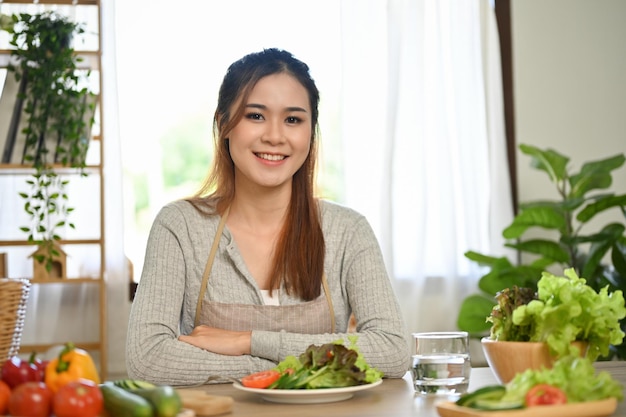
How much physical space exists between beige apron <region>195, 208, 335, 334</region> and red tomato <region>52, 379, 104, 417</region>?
1.00 m

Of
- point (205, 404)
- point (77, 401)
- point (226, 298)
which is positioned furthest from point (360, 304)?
point (77, 401)

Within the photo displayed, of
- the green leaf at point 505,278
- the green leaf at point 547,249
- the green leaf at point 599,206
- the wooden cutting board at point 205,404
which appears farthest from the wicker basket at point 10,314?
the green leaf at point 599,206

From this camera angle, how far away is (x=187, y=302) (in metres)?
2.39

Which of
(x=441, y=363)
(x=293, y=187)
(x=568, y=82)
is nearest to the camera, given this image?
(x=441, y=363)

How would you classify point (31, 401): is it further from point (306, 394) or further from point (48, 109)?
point (48, 109)

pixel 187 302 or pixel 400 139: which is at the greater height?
pixel 400 139

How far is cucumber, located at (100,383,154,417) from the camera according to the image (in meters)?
1.25

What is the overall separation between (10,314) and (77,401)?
72.3 inches

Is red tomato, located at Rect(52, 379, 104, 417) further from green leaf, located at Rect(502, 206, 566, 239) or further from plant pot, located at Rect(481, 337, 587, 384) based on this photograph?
green leaf, located at Rect(502, 206, 566, 239)

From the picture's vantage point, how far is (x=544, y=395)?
51.8 inches

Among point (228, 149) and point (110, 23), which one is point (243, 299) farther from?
point (110, 23)

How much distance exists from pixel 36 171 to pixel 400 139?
169 cm

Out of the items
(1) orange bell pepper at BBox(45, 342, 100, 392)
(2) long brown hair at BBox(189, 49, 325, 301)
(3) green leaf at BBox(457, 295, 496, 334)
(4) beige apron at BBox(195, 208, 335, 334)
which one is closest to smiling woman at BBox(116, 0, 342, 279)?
(3) green leaf at BBox(457, 295, 496, 334)

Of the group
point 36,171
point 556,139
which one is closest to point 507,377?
point 36,171
